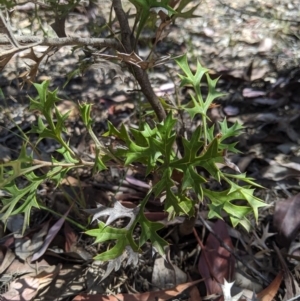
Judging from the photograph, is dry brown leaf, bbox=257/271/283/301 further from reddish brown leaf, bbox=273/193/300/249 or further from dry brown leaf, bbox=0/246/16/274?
dry brown leaf, bbox=0/246/16/274

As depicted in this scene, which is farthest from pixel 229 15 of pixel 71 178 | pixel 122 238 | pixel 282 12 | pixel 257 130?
pixel 122 238

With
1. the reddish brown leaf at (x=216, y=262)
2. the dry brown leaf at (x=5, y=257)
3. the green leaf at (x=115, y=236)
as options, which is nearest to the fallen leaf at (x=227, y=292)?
the reddish brown leaf at (x=216, y=262)

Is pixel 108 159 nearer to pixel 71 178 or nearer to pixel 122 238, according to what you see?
pixel 122 238

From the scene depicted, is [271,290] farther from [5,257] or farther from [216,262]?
[5,257]

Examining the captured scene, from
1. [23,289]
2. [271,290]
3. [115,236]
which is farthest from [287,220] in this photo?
[23,289]

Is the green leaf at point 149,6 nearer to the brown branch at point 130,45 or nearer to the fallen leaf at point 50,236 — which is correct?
the brown branch at point 130,45
